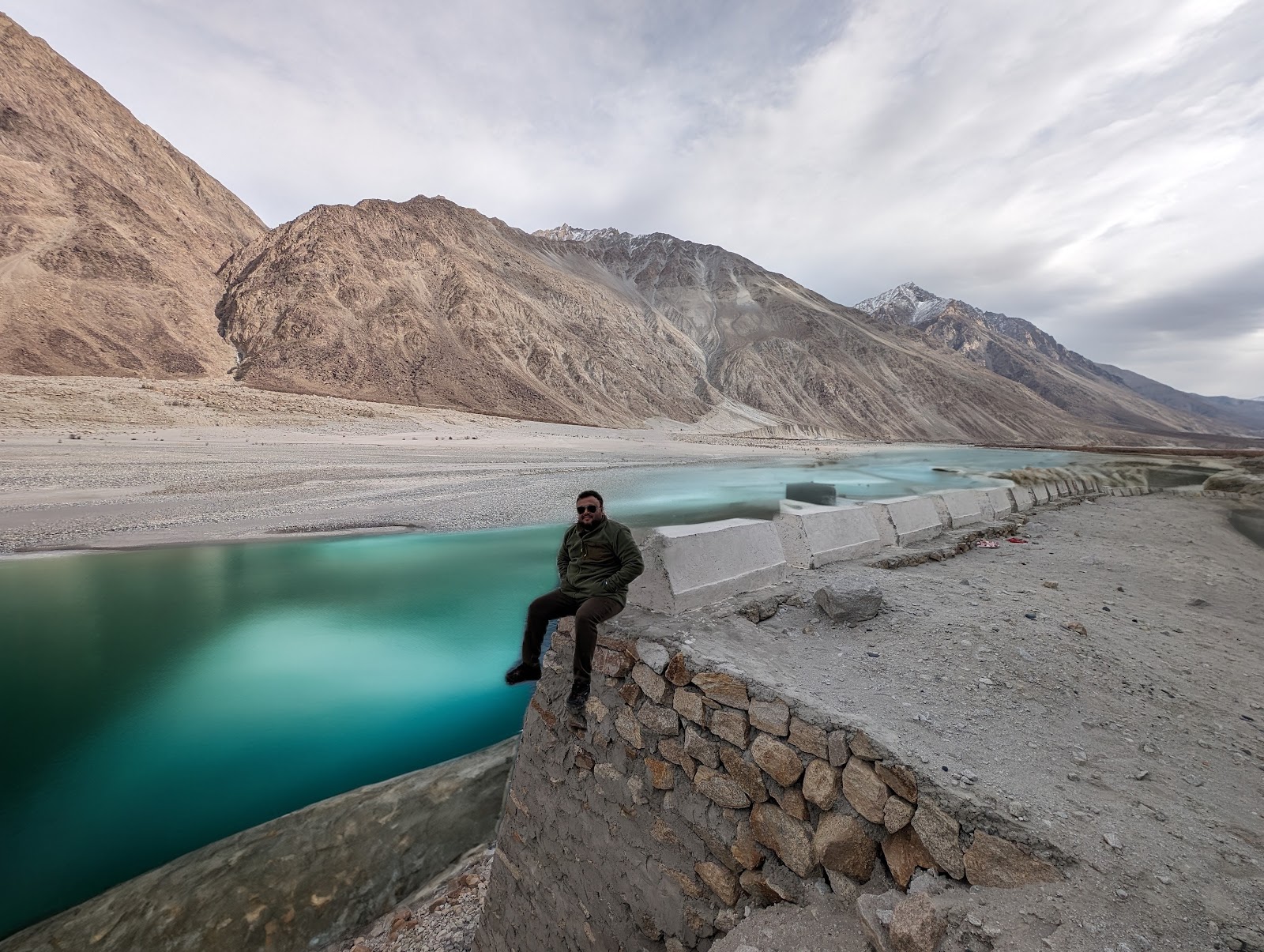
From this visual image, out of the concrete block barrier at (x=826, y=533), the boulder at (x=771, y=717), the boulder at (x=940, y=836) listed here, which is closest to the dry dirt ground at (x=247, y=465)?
the concrete block barrier at (x=826, y=533)

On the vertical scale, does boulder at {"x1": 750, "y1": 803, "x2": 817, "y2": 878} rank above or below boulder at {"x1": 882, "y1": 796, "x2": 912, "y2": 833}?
below

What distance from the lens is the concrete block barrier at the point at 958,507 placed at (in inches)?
301

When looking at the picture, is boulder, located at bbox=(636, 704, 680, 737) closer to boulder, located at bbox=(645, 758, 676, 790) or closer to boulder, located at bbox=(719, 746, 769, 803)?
boulder, located at bbox=(645, 758, 676, 790)

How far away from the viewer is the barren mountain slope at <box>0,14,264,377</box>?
3447 cm

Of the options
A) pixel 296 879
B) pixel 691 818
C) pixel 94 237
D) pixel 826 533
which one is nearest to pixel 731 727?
pixel 691 818

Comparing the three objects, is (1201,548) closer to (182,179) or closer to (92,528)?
(92,528)

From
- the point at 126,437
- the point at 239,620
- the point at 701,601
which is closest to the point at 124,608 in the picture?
the point at 239,620

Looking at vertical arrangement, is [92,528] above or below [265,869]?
above

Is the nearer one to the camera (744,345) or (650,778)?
(650,778)

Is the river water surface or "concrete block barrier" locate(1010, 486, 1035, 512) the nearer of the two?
the river water surface

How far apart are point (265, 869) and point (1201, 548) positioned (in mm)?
14006

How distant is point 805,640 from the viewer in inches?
147

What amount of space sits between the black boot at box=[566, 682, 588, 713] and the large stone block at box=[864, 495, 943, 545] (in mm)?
4294

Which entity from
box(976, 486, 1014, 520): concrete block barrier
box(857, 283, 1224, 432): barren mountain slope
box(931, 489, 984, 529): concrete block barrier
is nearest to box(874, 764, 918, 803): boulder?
box(931, 489, 984, 529): concrete block barrier
